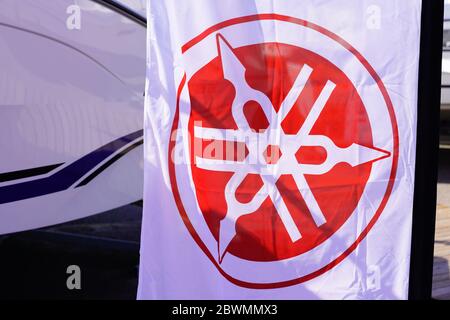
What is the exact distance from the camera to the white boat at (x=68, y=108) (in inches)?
126

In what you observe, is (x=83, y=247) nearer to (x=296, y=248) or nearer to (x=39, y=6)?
(x=39, y=6)

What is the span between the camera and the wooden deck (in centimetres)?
374

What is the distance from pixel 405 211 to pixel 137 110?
1.80m

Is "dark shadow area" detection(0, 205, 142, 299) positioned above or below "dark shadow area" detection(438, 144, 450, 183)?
below

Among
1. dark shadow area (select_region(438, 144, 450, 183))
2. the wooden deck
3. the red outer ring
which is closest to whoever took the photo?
the red outer ring

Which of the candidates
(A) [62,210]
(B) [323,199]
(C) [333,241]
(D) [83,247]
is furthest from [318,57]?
(D) [83,247]

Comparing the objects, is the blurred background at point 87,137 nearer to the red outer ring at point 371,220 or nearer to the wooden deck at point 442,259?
the wooden deck at point 442,259

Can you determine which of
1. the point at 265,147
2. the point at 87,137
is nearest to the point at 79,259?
the point at 87,137

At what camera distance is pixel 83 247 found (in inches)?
174

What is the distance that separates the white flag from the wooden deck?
154cm

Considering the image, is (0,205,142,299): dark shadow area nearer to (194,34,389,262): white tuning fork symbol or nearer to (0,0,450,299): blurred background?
(0,0,450,299): blurred background

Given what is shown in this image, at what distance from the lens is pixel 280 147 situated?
2.31 m

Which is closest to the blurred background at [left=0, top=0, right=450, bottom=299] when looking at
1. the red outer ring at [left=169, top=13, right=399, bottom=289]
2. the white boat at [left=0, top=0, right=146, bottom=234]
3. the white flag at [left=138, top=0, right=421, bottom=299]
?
the white boat at [left=0, top=0, right=146, bottom=234]

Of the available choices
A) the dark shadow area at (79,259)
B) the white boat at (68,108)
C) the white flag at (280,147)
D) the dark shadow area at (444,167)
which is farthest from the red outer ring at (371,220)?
the dark shadow area at (444,167)
